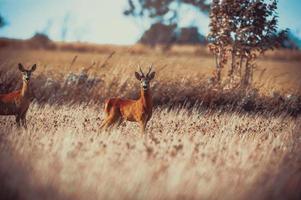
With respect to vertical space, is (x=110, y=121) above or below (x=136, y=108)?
below

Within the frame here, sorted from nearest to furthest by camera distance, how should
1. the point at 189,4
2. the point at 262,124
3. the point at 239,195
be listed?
the point at 239,195 < the point at 262,124 < the point at 189,4

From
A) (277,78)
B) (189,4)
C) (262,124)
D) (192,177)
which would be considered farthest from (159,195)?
(189,4)

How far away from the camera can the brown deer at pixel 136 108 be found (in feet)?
23.0

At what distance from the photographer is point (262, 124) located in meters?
8.30

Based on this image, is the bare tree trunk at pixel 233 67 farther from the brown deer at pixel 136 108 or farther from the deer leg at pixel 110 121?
the deer leg at pixel 110 121

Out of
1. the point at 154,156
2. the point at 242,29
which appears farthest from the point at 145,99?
the point at 242,29

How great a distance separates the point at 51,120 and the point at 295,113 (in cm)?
464

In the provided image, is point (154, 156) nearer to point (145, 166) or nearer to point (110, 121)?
point (145, 166)

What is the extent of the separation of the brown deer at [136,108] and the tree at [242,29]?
14.5ft

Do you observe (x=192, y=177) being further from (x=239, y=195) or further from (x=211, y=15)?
(x=211, y=15)

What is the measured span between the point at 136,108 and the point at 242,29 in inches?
189

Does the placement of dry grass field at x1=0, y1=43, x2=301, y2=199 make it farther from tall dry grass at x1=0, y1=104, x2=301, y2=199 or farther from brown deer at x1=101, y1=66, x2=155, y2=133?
brown deer at x1=101, y1=66, x2=155, y2=133

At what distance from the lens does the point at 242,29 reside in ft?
36.7

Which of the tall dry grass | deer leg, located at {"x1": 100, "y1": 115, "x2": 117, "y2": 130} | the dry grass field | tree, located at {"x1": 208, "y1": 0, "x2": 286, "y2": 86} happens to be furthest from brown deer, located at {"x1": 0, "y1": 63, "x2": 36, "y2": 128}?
tree, located at {"x1": 208, "y1": 0, "x2": 286, "y2": 86}
